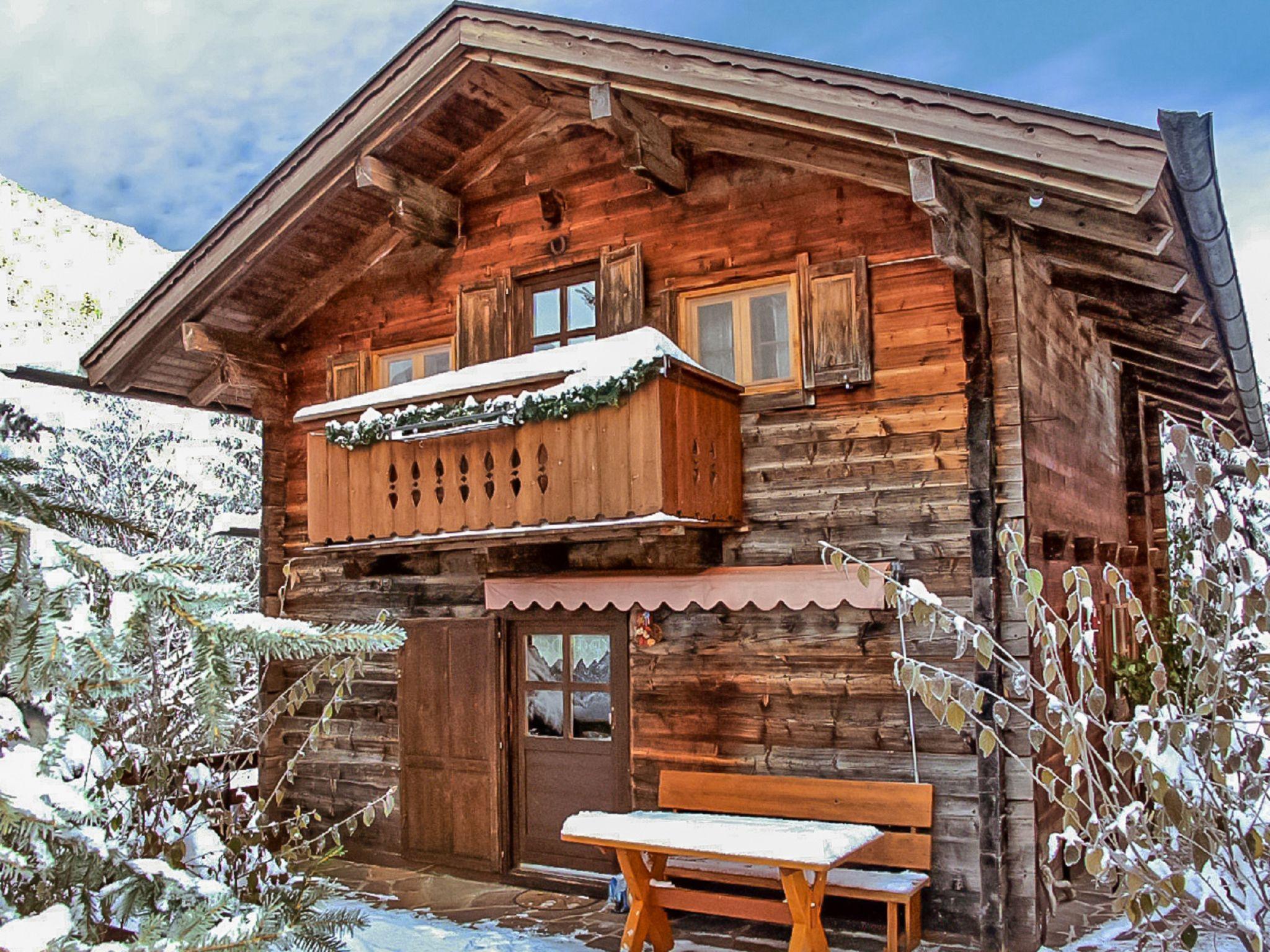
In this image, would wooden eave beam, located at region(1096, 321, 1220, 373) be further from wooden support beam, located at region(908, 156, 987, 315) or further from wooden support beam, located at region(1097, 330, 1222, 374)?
wooden support beam, located at region(908, 156, 987, 315)

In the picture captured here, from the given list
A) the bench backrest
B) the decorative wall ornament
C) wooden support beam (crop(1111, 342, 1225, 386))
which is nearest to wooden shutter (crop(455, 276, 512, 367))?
the decorative wall ornament

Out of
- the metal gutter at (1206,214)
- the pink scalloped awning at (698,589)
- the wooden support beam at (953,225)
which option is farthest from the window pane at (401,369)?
the metal gutter at (1206,214)

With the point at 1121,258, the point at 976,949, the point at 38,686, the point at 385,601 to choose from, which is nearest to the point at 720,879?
the point at 976,949

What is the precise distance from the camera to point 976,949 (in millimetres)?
7137

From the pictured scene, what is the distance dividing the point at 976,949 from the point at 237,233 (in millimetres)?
8024

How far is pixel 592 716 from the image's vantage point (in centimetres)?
901

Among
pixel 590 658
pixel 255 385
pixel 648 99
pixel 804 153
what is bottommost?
pixel 590 658

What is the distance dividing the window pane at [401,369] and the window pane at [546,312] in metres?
1.45

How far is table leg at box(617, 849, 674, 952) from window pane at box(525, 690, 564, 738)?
195 centimetres

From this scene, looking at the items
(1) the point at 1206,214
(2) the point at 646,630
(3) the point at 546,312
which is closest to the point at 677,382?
(2) the point at 646,630

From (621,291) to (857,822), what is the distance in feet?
14.1

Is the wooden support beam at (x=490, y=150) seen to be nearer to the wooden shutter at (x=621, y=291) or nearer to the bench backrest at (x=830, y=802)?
the wooden shutter at (x=621, y=291)

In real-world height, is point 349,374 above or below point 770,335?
above

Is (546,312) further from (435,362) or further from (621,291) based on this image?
(435,362)
